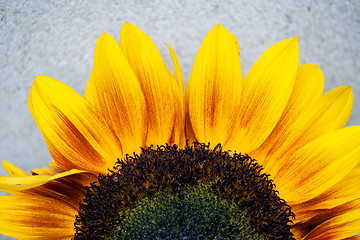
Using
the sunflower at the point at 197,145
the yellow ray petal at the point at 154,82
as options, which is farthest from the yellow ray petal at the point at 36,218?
the yellow ray petal at the point at 154,82

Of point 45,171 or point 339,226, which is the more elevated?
point 45,171

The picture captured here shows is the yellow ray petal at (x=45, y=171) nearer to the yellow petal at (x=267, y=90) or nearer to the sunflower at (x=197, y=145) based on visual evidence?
the sunflower at (x=197, y=145)

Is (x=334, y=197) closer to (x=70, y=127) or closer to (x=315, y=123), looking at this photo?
(x=315, y=123)

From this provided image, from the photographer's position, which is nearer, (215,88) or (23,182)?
(23,182)

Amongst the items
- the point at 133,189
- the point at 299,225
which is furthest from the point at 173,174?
the point at 299,225

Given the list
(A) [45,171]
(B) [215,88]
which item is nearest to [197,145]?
(B) [215,88]

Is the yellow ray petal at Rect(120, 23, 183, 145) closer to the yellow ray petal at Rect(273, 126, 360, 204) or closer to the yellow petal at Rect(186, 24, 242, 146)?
the yellow petal at Rect(186, 24, 242, 146)
